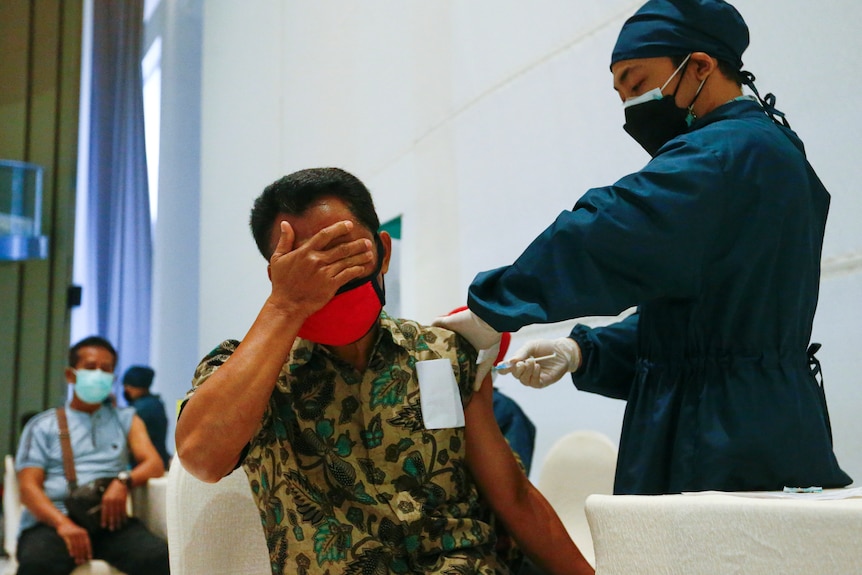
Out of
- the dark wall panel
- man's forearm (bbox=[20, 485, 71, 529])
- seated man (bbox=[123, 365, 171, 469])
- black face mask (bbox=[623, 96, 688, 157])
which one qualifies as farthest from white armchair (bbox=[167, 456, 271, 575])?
the dark wall panel

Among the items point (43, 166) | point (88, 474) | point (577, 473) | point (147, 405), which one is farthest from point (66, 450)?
point (43, 166)

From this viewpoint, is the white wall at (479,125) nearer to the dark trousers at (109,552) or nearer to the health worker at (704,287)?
the health worker at (704,287)

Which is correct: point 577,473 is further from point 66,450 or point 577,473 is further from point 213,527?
point 66,450

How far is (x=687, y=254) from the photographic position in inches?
45.2

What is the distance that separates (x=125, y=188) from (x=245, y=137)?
2473 mm

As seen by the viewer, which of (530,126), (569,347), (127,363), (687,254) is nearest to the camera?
(687,254)

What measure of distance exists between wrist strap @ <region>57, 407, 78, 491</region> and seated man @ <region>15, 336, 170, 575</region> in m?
0.02

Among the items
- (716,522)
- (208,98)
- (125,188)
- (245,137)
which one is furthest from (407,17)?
(125,188)

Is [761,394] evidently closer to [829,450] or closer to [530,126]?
[829,450]

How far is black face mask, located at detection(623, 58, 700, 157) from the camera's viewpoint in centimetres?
137

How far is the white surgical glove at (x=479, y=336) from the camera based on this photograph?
4.47 ft

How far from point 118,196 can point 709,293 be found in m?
8.11

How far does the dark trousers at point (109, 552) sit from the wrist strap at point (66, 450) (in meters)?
0.33

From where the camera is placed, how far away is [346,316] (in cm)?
129
